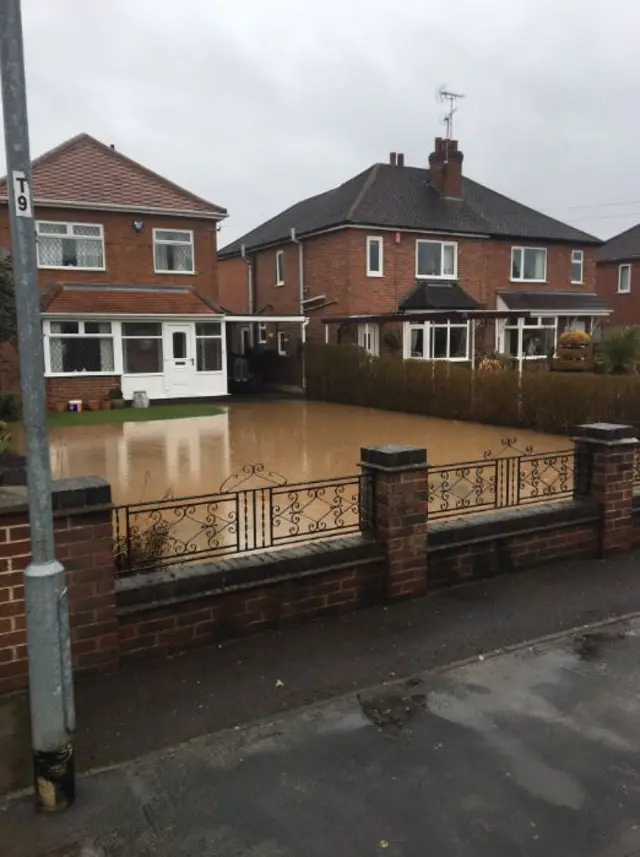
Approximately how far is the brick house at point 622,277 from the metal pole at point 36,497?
1359 inches

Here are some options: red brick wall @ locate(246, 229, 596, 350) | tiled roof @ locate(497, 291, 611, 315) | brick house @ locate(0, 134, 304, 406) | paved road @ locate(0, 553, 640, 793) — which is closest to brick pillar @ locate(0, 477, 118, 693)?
paved road @ locate(0, 553, 640, 793)

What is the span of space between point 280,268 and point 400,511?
2362 centimetres

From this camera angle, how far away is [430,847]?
2670mm

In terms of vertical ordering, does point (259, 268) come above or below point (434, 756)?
above

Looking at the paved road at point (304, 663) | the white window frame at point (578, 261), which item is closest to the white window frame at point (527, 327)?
the white window frame at point (578, 261)

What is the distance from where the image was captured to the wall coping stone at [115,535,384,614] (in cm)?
421

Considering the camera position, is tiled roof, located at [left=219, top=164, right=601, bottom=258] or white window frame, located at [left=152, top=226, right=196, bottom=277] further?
tiled roof, located at [left=219, top=164, right=601, bottom=258]

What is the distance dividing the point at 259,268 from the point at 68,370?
11.1m

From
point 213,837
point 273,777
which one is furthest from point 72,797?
point 273,777

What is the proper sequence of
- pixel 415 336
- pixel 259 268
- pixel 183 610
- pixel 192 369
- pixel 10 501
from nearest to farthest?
pixel 10 501 < pixel 183 610 < pixel 192 369 < pixel 415 336 < pixel 259 268

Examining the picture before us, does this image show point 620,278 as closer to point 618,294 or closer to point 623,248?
point 618,294

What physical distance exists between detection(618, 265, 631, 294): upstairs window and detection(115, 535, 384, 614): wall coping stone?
1316 inches

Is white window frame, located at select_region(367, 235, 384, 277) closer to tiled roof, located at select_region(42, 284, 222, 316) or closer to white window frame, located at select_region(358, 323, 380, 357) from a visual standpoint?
white window frame, located at select_region(358, 323, 380, 357)

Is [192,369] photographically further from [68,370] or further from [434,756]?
[434,756]
